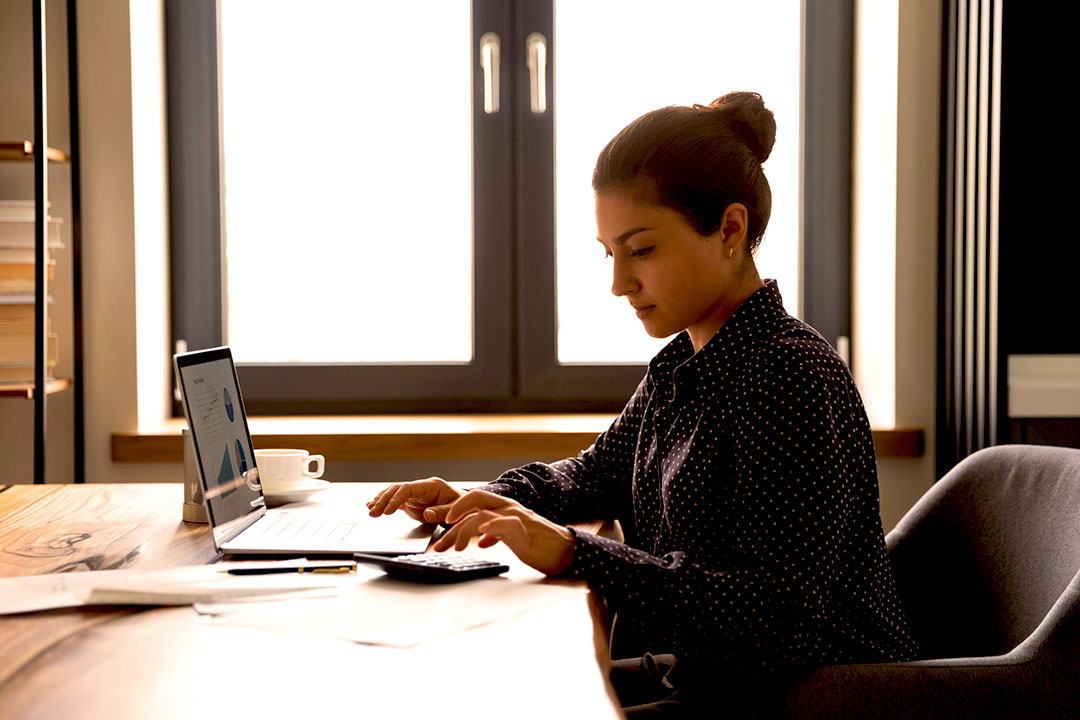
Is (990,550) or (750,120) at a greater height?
(750,120)

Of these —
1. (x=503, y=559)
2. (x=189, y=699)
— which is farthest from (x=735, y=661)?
(x=189, y=699)

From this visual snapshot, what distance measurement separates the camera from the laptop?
1.13 metres

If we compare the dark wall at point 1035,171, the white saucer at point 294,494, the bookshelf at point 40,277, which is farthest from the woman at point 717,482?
the bookshelf at point 40,277

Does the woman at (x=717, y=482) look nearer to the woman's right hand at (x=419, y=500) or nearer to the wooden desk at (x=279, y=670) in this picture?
the woman's right hand at (x=419, y=500)

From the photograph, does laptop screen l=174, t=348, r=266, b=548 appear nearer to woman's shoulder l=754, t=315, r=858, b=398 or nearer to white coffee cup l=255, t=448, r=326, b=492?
white coffee cup l=255, t=448, r=326, b=492

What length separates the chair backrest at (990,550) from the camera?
1.12 metres

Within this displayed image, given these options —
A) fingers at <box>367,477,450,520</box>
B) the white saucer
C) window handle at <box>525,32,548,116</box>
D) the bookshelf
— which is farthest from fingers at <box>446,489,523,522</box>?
window handle at <box>525,32,548,116</box>

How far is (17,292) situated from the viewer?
2.03 metres

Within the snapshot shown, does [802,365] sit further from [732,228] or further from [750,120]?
[750,120]

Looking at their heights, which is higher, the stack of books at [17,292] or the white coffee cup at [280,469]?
the stack of books at [17,292]

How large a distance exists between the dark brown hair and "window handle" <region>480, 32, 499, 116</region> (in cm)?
119

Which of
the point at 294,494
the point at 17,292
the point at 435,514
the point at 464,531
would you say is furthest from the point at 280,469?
the point at 17,292

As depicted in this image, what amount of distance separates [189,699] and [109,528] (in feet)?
2.23

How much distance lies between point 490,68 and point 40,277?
1.11 m
